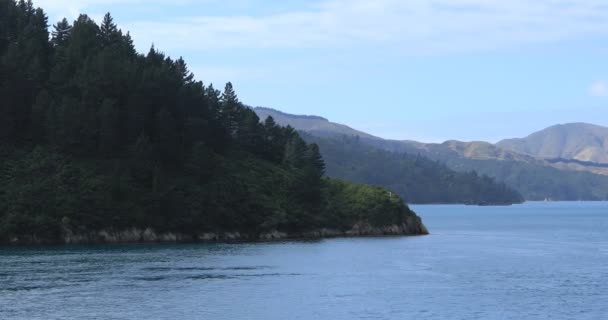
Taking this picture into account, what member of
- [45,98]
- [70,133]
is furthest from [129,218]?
[45,98]

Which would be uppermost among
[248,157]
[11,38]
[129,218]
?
[11,38]

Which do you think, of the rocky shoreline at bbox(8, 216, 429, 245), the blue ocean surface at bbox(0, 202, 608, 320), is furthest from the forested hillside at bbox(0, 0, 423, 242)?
→ the blue ocean surface at bbox(0, 202, 608, 320)

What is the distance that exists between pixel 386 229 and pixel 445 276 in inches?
2904

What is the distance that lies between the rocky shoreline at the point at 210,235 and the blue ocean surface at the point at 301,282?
21.5 feet

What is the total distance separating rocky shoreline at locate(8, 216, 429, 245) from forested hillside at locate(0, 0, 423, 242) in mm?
474

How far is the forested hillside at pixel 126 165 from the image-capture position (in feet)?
464

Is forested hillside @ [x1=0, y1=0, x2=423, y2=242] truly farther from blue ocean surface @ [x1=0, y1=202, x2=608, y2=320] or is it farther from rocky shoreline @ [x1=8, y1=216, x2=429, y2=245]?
blue ocean surface @ [x1=0, y1=202, x2=608, y2=320]

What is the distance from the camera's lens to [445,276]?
99.4 meters

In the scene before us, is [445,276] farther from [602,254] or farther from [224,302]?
[602,254]

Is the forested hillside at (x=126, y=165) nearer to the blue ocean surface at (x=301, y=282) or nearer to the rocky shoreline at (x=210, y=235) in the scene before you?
the rocky shoreline at (x=210, y=235)

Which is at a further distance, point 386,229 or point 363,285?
point 386,229

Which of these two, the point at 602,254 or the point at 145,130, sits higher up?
the point at 145,130

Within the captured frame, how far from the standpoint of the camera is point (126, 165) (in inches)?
6097

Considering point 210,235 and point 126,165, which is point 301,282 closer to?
point 210,235
